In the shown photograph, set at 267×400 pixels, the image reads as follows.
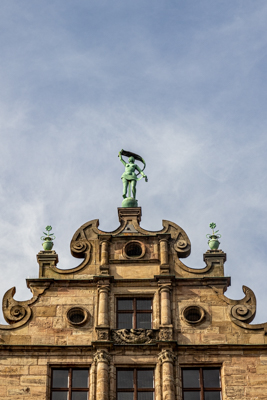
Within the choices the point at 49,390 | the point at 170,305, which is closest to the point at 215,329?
the point at 170,305

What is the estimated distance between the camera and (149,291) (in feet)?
104

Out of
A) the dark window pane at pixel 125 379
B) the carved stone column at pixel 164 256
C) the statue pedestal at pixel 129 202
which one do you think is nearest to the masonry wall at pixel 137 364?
the dark window pane at pixel 125 379

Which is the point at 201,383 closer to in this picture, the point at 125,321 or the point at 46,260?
the point at 125,321

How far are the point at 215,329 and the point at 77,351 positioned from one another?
15.0ft

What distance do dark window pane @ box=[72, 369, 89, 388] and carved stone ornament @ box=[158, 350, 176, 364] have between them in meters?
2.40

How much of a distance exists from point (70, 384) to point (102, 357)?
4.31 feet

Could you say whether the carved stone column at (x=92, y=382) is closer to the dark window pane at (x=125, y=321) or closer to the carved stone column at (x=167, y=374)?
the dark window pane at (x=125, y=321)

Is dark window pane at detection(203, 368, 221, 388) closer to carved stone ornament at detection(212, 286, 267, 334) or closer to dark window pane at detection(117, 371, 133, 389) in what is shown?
carved stone ornament at detection(212, 286, 267, 334)

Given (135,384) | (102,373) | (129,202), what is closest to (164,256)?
(129,202)

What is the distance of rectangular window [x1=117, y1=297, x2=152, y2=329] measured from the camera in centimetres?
3108

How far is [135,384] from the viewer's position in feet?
97.4

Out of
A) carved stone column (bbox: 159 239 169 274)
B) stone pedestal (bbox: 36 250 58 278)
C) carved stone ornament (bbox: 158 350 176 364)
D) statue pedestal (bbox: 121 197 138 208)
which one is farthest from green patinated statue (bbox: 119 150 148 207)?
carved stone ornament (bbox: 158 350 176 364)

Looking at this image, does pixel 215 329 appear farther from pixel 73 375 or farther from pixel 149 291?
pixel 73 375

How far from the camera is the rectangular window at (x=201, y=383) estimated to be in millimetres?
29625
